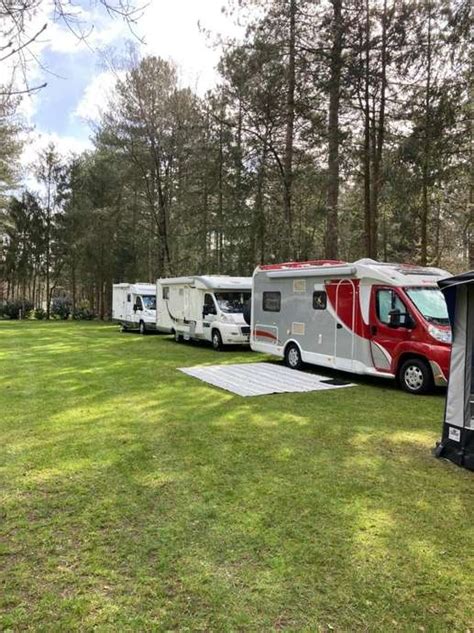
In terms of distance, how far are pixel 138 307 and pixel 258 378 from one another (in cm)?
1180

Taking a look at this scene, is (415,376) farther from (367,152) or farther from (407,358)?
→ (367,152)

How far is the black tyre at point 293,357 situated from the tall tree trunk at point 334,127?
384 centimetres

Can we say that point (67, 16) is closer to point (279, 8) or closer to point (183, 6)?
point (183, 6)

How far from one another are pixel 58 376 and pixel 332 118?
370 inches

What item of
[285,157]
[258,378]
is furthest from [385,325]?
[285,157]

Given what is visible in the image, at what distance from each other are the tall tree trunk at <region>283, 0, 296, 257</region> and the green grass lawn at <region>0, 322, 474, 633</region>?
9792 millimetres

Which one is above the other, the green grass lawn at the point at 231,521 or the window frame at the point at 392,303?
the window frame at the point at 392,303

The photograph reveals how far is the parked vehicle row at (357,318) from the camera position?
25.4 feet

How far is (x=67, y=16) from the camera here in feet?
8.69

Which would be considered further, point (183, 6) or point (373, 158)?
point (373, 158)

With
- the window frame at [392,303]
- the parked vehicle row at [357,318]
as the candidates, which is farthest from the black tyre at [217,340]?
the window frame at [392,303]

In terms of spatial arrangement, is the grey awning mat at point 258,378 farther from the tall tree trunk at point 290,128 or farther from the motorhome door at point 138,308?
the motorhome door at point 138,308

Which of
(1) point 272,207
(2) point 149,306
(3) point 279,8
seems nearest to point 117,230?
(2) point 149,306

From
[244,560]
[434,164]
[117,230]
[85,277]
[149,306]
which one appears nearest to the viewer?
[244,560]
